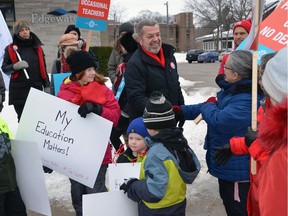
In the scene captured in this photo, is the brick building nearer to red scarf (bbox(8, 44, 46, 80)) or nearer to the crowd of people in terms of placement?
red scarf (bbox(8, 44, 46, 80))

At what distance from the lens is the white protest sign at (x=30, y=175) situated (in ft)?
9.32

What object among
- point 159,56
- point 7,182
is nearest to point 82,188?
point 7,182

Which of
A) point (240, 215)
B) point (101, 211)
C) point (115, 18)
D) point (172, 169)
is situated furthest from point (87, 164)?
point (115, 18)

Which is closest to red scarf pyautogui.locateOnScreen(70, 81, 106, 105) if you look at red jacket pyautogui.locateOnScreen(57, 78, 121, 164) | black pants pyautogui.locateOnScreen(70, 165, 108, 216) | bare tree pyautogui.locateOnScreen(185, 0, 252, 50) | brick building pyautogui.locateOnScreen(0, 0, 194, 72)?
red jacket pyautogui.locateOnScreen(57, 78, 121, 164)

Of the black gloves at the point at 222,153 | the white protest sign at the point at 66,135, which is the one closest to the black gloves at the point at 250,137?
the black gloves at the point at 222,153

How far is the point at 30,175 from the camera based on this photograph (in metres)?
2.92

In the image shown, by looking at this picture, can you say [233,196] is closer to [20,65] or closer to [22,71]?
[20,65]

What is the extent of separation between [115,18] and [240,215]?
57432 mm

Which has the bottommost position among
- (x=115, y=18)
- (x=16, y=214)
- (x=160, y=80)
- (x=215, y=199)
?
(x=215, y=199)

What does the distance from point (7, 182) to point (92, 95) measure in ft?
3.09

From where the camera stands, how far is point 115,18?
190 ft

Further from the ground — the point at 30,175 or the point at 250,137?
the point at 250,137

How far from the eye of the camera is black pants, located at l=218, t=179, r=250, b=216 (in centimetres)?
271

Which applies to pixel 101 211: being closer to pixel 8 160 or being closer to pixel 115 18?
pixel 8 160
